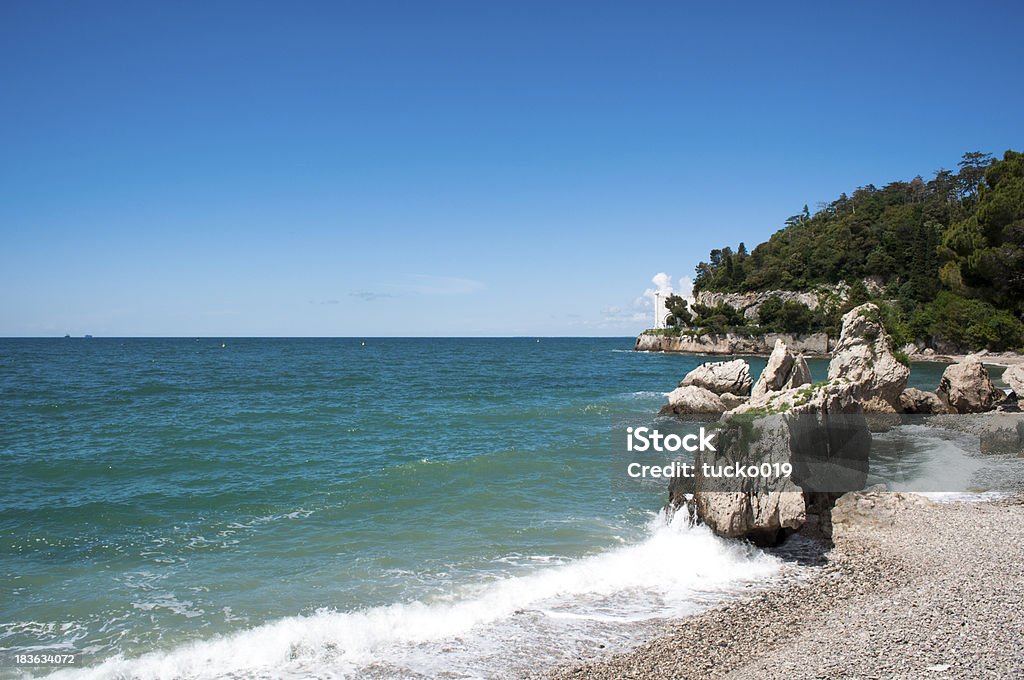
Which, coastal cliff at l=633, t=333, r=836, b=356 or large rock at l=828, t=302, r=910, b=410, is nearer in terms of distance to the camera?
large rock at l=828, t=302, r=910, b=410

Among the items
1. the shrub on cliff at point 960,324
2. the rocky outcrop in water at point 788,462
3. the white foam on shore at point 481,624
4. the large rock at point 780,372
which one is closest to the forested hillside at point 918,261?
the shrub on cliff at point 960,324

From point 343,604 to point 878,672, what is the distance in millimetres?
7689

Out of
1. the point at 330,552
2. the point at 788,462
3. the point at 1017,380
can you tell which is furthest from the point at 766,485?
the point at 1017,380

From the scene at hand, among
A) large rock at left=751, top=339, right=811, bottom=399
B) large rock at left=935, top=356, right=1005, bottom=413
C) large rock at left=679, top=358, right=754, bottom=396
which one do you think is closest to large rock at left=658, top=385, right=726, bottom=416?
large rock at left=679, top=358, right=754, bottom=396

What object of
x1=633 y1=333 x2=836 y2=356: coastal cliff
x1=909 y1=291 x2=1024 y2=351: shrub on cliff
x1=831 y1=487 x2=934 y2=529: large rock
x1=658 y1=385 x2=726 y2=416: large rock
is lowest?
x1=831 y1=487 x2=934 y2=529: large rock

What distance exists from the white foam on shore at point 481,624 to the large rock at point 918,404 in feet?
69.6

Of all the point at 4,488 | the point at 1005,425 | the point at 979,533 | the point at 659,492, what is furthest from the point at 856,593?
the point at 4,488

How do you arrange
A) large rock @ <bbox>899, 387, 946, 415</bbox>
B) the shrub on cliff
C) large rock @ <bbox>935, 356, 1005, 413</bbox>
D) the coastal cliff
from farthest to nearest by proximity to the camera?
the coastal cliff → the shrub on cliff → large rock @ <bbox>899, 387, 946, 415</bbox> → large rock @ <bbox>935, 356, 1005, 413</bbox>

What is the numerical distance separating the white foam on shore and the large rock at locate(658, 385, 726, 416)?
19530mm

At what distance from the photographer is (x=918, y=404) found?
28.5 meters

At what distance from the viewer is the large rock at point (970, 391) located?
27.7 meters

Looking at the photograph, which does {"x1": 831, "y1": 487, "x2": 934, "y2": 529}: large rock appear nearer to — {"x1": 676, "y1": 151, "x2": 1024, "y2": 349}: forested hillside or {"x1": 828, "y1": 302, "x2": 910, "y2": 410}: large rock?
{"x1": 828, "y1": 302, "x2": 910, "y2": 410}: large rock

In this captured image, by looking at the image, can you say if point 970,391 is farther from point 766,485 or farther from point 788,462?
point 766,485

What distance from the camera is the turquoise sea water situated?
8961mm
